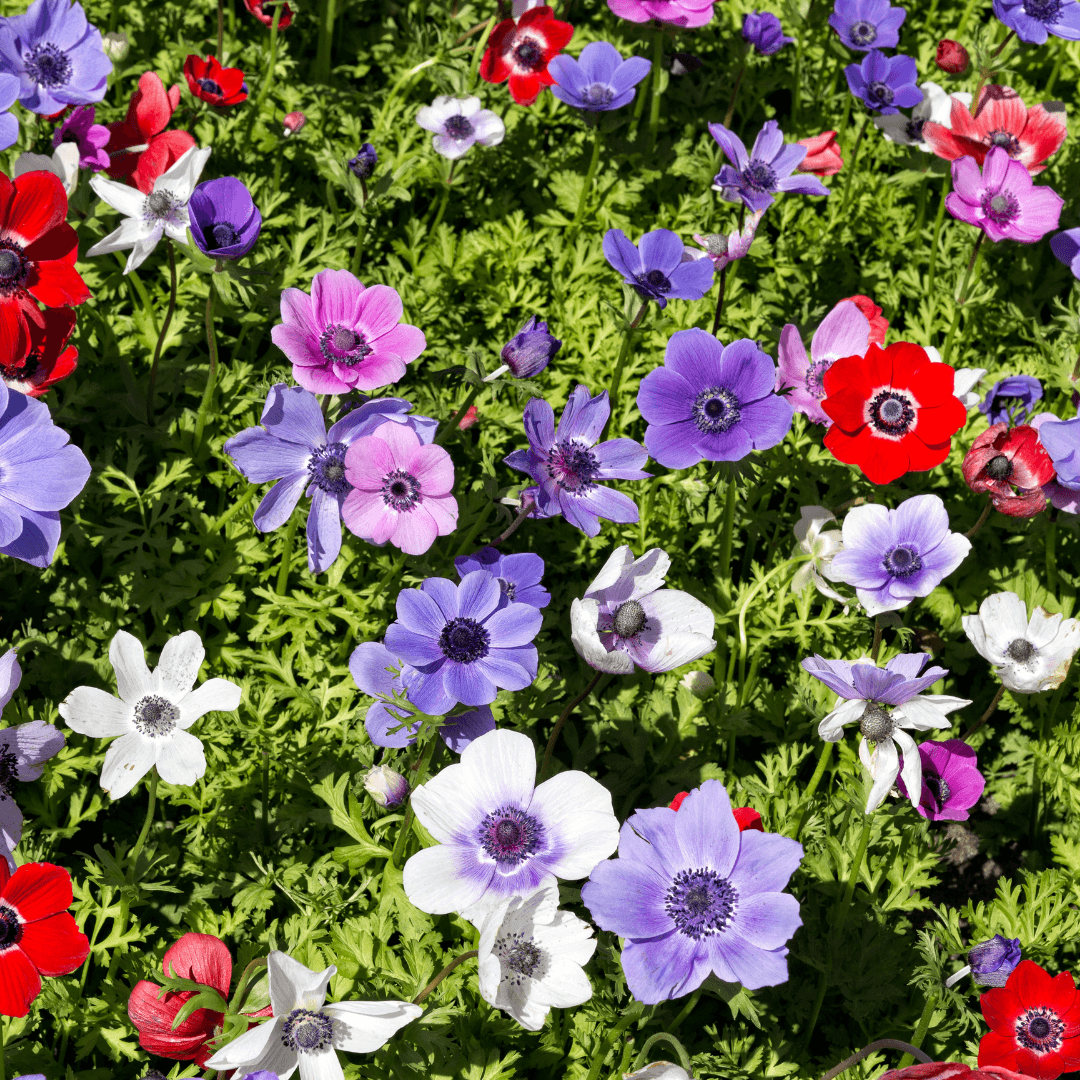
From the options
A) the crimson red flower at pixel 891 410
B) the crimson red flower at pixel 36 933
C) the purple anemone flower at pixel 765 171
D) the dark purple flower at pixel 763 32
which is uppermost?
the dark purple flower at pixel 763 32

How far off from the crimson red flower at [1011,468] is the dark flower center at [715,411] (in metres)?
0.76

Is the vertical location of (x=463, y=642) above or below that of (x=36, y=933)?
above

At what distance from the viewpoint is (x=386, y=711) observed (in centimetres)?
257

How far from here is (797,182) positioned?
3.55 metres

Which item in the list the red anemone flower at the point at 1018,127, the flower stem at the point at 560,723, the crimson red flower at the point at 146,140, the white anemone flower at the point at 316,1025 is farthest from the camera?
the red anemone flower at the point at 1018,127

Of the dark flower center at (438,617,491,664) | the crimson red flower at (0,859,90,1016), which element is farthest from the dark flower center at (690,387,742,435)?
the crimson red flower at (0,859,90,1016)

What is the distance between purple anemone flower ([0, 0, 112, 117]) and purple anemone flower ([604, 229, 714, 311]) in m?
1.75

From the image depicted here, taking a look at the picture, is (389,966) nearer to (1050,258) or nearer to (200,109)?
(200,109)

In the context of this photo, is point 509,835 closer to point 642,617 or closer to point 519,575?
point 642,617

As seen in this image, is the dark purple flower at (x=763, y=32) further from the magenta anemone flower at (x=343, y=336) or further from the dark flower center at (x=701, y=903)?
the dark flower center at (x=701, y=903)

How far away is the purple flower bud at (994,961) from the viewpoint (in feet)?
8.34

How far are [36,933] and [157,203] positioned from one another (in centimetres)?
196

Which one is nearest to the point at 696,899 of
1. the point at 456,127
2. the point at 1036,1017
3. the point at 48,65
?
the point at 1036,1017

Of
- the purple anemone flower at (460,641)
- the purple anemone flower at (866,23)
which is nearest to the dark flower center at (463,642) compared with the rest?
the purple anemone flower at (460,641)
